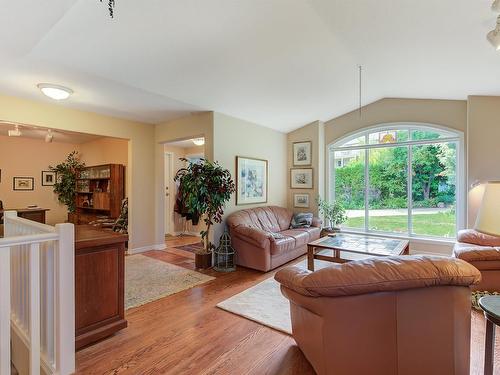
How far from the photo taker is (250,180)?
4941 mm

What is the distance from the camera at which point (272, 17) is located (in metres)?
2.45

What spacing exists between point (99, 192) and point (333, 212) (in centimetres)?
533

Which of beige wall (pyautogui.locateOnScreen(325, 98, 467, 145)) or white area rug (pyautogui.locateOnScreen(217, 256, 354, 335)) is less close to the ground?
beige wall (pyautogui.locateOnScreen(325, 98, 467, 145))

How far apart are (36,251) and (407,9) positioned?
3435mm

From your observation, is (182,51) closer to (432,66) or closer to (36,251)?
(36,251)

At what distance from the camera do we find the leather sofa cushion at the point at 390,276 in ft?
4.44

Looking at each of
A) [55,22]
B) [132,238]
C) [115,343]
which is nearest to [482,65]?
[55,22]

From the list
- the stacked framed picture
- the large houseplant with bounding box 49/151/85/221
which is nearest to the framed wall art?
the stacked framed picture

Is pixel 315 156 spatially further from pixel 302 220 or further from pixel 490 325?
pixel 490 325

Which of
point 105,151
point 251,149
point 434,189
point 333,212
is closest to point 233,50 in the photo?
point 251,149

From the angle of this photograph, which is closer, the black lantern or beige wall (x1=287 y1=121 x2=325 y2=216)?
the black lantern

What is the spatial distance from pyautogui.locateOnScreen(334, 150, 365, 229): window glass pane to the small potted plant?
19 centimetres

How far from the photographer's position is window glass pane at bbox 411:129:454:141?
15.1 feet

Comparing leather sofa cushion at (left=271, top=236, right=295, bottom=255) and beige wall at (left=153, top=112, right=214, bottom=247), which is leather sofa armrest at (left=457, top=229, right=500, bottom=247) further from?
beige wall at (left=153, top=112, right=214, bottom=247)
